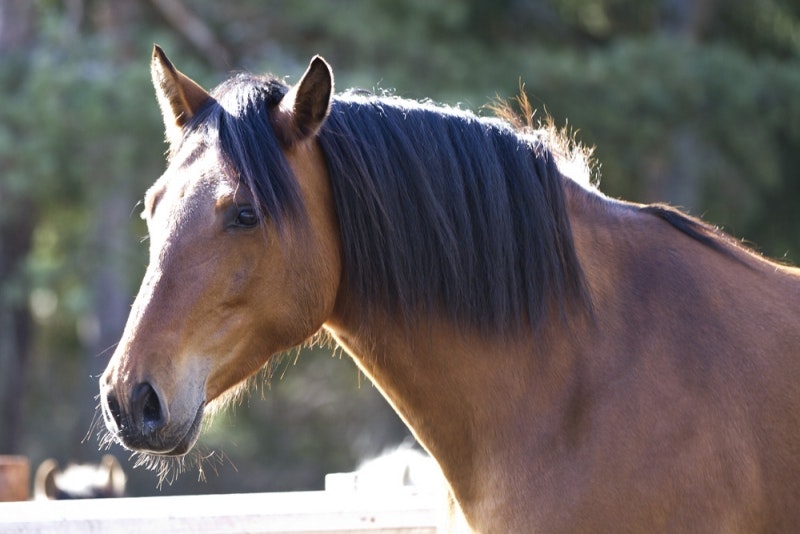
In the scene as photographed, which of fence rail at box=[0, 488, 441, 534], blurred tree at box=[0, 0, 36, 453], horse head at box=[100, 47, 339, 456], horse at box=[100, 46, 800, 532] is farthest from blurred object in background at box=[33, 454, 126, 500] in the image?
blurred tree at box=[0, 0, 36, 453]

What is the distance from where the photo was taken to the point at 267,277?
2562mm

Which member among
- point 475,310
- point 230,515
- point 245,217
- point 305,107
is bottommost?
point 230,515

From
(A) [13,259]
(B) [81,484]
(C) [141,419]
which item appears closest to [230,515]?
(C) [141,419]

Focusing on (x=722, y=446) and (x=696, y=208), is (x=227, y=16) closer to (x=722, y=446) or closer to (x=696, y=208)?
(x=696, y=208)

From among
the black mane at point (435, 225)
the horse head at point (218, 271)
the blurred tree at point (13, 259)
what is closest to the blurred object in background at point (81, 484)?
the horse head at point (218, 271)

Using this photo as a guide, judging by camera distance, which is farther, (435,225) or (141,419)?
(435,225)

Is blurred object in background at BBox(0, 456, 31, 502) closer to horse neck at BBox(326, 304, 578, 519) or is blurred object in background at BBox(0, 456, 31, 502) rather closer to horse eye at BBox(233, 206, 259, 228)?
horse neck at BBox(326, 304, 578, 519)

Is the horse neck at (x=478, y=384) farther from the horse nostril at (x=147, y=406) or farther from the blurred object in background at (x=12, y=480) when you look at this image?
the blurred object in background at (x=12, y=480)

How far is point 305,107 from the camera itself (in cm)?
268

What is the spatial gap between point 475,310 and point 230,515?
979 millimetres

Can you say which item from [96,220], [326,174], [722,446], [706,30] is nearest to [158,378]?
[326,174]

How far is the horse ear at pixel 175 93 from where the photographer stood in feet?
9.23

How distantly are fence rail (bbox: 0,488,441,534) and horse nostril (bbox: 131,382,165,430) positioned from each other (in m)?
0.71

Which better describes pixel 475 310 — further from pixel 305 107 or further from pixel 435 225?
pixel 305 107
